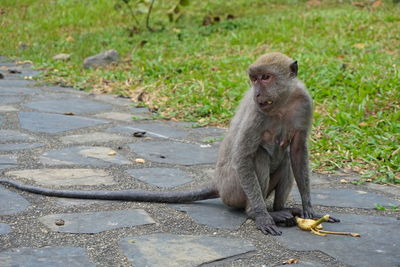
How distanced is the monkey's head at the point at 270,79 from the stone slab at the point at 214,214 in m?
0.69

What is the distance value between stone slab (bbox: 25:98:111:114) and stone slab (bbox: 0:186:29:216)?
97.9 inches

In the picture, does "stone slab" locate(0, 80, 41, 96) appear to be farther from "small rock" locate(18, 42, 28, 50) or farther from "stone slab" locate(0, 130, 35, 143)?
"small rock" locate(18, 42, 28, 50)

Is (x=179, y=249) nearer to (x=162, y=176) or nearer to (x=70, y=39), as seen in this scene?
(x=162, y=176)

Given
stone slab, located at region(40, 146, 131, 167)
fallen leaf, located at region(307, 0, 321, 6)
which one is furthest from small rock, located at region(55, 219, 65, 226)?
fallen leaf, located at region(307, 0, 321, 6)

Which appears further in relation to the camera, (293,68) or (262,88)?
(293,68)

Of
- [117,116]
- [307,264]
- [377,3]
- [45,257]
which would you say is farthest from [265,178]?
[377,3]

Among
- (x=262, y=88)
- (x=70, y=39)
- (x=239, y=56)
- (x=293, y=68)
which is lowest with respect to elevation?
(x=70, y=39)

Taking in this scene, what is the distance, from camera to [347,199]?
4156 mm

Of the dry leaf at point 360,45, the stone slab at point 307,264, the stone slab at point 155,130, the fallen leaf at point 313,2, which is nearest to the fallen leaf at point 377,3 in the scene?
the fallen leaf at point 313,2

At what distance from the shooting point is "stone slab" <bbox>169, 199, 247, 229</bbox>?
3629mm

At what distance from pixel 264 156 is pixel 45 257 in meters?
1.45

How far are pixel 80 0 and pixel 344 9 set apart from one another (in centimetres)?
577

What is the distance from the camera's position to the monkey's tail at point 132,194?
390 centimetres

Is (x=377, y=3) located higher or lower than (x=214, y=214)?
higher
